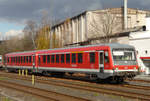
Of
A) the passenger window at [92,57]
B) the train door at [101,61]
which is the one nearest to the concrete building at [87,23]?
the passenger window at [92,57]

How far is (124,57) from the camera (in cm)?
1625

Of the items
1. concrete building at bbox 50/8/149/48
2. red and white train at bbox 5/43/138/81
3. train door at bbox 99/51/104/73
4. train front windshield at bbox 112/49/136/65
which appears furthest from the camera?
concrete building at bbox 50/8/149/48

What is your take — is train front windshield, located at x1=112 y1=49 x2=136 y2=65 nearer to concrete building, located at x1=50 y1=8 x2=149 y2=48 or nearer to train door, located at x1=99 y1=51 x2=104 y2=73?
train door, located at x1=99 y1=51 x2=104 y2=73

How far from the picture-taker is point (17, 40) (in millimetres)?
72188

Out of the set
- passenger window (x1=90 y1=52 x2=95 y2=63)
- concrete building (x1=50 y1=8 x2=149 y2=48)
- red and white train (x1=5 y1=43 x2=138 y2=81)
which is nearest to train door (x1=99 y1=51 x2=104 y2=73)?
red and white train (x1=5 y1=43 x2=138 y2=81)

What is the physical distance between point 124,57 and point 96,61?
205 cm

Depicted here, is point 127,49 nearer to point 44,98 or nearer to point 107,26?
point 44,98

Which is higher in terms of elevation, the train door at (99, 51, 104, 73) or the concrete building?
the concrete building

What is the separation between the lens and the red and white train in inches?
617

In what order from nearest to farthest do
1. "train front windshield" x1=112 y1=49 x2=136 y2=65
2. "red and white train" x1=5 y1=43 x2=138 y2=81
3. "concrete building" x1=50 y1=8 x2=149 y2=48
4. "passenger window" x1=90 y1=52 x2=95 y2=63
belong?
"red and white train" x1=5 y1=43 x2=138 y2=81 → "train front windshield" x1=112 y1=49 x2=136 y2=65 → "passenger window" x1=90 y1=52 x2=95 y2=63 → "concrete building" x1=50 y1=8 x2=149 y2=48

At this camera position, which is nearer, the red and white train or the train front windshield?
the red and white train

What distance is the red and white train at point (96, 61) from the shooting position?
1568 cm

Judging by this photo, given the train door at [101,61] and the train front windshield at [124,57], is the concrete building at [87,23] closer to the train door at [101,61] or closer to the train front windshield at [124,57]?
the train front windshield at [124,57]

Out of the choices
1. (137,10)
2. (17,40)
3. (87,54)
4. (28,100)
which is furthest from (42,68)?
(17,40)
